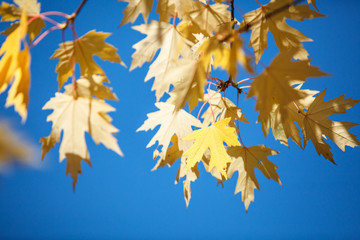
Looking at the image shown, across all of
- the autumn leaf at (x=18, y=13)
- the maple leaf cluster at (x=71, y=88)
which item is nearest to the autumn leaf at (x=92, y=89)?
the maple leaf cluster at (x=71, y=88)

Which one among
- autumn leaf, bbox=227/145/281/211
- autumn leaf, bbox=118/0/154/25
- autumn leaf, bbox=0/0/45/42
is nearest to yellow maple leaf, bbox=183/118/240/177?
autumn leaf, bbox=227/145/281/211

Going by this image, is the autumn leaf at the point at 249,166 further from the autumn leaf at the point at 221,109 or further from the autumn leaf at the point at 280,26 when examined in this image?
the autumn leaf at the point at 280,26

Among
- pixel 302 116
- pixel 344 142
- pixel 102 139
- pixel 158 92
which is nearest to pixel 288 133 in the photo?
pixel 302 116

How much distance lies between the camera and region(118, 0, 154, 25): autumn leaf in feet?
2.00

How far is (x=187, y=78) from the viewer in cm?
56

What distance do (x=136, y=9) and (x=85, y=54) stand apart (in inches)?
7.3

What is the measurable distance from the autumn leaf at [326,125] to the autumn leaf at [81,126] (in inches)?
24.0

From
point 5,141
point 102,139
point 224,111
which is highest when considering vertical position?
point 224,111

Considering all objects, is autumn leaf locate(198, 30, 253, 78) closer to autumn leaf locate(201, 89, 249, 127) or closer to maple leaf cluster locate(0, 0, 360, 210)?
maple leaf cluster locate(0, 0, 360, 210)

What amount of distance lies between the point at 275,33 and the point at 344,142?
443 mm

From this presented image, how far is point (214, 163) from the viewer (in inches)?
27.4

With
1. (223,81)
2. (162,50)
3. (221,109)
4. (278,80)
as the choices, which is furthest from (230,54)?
(221,109)

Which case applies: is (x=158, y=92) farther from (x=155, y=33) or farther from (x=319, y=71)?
(x=319, y=71)

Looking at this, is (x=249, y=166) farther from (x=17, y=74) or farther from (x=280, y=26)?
(x=17, y=74)
